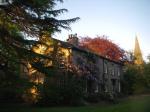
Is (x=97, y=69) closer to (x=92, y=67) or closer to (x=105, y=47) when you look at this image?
(x=92, y=67)

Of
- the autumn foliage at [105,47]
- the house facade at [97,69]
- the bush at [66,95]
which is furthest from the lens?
the autumn foliage at [105,47]

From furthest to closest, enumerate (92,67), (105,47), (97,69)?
(105,47) < (97,69) < (92,67)

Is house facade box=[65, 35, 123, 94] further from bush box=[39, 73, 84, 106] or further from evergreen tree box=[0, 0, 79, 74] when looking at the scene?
evergreen tree box=[0, 0, 79, 74]

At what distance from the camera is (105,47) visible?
65.7 meters

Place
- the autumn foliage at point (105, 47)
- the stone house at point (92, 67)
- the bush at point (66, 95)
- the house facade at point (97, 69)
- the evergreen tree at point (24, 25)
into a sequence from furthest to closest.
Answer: the autumn foliage at point (105, 47) < the house facade at point (97, 69) < the stone house at point (92, 67) < the bush at point (66, 95) < the evergreen tree at point (24, 25)

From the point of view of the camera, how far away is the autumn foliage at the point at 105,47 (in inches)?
2586

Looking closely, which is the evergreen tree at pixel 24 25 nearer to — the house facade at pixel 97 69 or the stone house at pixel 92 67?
the stone house at pixel 92 67

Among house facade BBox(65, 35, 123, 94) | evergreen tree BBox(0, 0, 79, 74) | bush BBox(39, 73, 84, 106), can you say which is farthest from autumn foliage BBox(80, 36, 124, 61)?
evergreen tree BBox(0, 0, 79, 74)

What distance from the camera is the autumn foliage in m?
65.7

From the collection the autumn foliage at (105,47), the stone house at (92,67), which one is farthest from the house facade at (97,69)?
the autumn foliage at (105,47)

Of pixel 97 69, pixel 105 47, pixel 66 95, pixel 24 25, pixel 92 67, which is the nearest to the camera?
pixel 24 25

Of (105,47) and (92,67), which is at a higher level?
(105,47)

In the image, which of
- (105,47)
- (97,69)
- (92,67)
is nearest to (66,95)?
(92,67)

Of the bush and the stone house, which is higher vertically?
the stone house
